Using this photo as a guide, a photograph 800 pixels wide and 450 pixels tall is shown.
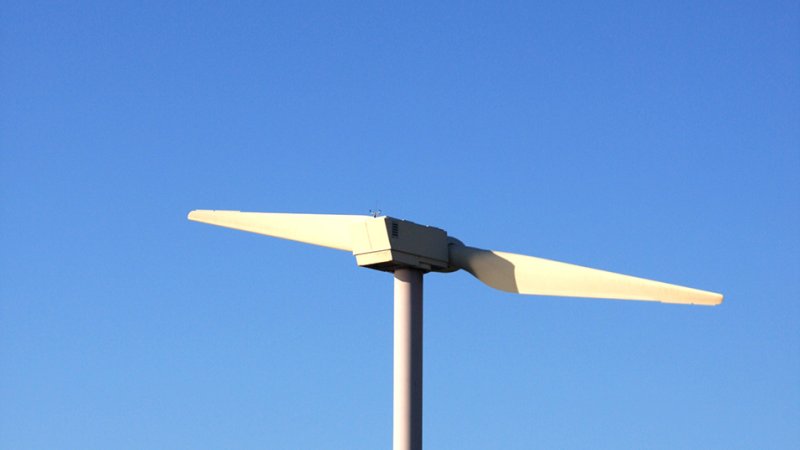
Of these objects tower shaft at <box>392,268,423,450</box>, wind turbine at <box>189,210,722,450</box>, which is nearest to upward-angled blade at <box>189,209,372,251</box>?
wind turbine at <box>189,210,722,450</box>

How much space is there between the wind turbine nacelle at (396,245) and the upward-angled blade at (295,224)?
0.57 m

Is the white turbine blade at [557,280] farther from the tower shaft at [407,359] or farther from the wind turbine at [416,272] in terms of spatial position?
the tower shaft at [407,359]

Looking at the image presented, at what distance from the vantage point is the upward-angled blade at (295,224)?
4728 cm

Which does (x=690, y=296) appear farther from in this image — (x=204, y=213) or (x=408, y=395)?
(x=204, y=213)

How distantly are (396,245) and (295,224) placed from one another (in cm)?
515

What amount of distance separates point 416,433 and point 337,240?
6437 millimetres

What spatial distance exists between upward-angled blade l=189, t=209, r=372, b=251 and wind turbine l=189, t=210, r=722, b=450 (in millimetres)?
44

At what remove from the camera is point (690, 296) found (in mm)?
41344

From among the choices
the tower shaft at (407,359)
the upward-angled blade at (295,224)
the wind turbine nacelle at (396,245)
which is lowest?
the tower shaft at (407,359)

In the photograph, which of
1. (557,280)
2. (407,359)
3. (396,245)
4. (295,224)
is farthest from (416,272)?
(295,224)

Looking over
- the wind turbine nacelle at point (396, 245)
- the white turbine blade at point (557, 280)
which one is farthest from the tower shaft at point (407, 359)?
the white turbine blade at point (557, 280)

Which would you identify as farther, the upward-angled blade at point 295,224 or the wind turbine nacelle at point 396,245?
the upward-angled blade at point 295,224

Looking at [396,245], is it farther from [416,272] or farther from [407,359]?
[407,359]

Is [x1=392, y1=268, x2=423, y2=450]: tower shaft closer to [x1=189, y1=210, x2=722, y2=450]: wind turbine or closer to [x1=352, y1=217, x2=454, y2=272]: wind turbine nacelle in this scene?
[x1=189, y1=210, x2=722, y2=450]: wind turbine
